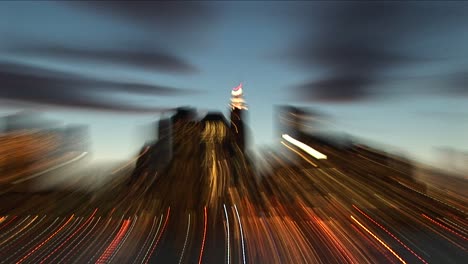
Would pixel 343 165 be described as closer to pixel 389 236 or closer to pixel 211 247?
pixel 389 236

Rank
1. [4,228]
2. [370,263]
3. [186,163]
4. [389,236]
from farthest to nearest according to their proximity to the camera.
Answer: [186,163]
[4,228]
[389,236]
[370,263]

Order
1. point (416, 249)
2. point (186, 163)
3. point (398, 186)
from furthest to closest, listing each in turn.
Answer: point (186, 163)
point (398, 186)
point (416, 249)

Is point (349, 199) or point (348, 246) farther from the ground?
point (348, 246)

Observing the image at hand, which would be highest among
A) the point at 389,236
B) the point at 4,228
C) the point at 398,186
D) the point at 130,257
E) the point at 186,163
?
the point at 130,257

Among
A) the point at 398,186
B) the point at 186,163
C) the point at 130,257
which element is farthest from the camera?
the point at 186,163

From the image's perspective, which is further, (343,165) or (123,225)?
(343,165)

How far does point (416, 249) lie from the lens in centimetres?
1450

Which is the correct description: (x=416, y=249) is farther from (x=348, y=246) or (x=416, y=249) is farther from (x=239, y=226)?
(x=239, y=226)

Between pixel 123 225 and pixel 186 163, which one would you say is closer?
pixel 123 225

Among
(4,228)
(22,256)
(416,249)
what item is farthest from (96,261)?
(4,228)

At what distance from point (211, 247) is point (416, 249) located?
5.73 meters

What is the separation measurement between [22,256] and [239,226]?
34.6 feet

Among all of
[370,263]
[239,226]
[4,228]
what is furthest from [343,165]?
[370,263]

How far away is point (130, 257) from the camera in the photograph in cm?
1246
